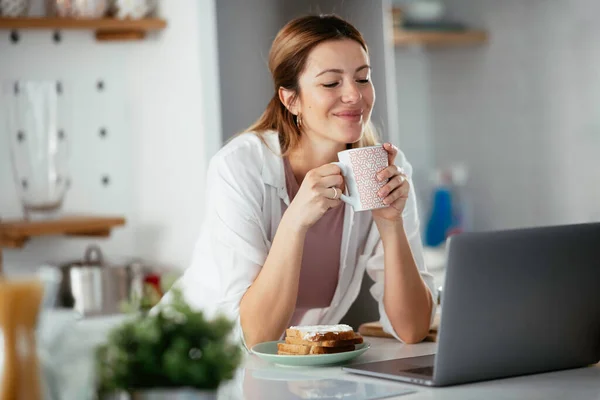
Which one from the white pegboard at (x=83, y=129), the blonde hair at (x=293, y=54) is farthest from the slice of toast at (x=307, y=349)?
the white pegboard at (x=83, y=129)

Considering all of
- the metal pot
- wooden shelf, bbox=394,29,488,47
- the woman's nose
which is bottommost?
the metal pot

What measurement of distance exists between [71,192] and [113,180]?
13cm

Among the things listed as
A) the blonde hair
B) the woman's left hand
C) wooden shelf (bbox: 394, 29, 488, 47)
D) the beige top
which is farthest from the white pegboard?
wooden shelf (bbox: 394, 29, 488, 47)

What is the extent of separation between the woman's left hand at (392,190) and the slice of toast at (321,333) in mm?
248

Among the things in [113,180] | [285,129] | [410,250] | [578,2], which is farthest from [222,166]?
[578,2]

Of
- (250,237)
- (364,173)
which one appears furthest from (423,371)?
(250,237)

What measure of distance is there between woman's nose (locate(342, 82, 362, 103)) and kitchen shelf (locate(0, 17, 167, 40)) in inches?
38.3

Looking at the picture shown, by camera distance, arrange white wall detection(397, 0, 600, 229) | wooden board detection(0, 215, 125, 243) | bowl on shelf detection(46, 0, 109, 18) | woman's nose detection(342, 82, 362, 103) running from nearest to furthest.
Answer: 1. woman's nose detection(342, 82, 362, 103)
2. wooden board detection(0, 215, 125, 243)
3. bowl on shelf detection(46, 0, 109, 18)
4. white wall detection(397, 0, 600, 229)

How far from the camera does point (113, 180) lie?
2783 millimetres

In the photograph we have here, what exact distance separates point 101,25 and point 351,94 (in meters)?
1.04

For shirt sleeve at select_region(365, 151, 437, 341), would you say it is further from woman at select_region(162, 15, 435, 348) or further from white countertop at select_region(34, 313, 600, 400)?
white countertop at select_region(34, 313, 600, 400)

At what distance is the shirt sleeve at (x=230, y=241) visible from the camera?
1.75 meters

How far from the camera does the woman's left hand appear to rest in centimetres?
155

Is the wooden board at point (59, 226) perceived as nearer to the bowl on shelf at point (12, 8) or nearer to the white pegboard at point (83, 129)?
the white pegboard at point (83, 129)
